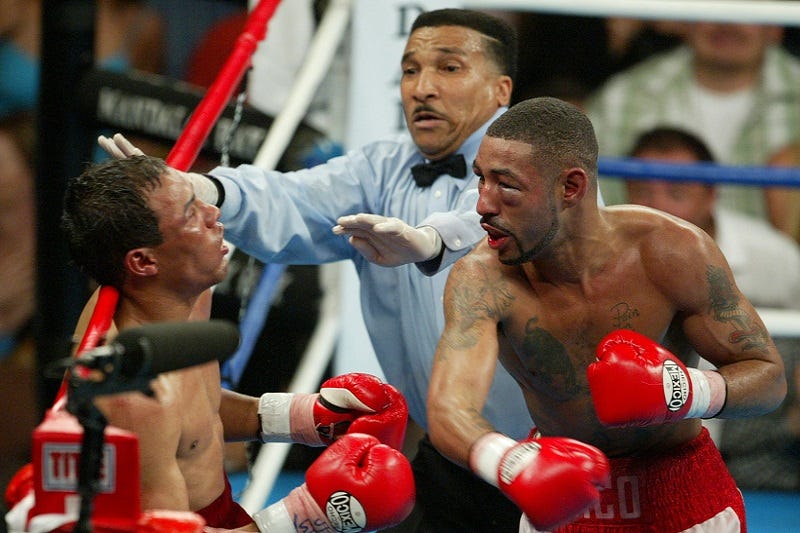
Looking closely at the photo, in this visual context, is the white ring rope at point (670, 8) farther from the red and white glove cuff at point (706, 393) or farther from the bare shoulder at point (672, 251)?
the red and white glove cuff at point (706, 393)

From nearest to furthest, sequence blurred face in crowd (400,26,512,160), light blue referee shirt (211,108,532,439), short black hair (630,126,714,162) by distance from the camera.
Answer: light blue referee shirt (211,108,532,439)
blurred face in crowd (400,26,512,160)
short black hair (630,126,714,162)

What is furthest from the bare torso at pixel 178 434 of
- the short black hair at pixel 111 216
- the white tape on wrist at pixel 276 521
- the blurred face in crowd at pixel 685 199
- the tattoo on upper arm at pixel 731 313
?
the blurred face in crowd at pixel 685 199

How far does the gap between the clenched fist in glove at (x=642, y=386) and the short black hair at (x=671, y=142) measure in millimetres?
2688

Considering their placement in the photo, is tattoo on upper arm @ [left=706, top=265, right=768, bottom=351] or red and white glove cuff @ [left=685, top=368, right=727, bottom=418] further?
tattoo on upper arm @ [left=706, top=265, right=768, bottom=351]

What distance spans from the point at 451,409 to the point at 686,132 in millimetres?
2931

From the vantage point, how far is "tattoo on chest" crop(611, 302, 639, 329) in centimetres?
207

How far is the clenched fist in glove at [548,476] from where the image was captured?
163 cm

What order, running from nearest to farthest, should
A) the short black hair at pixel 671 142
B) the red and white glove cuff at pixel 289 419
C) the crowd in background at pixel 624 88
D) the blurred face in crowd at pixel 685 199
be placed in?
the red and white glove cuff at pixel 289 419 → the crowd in background at pixel 624 88 → the blurred face in crowd at pixel 685 199 → the short black hair at pixel 671 142

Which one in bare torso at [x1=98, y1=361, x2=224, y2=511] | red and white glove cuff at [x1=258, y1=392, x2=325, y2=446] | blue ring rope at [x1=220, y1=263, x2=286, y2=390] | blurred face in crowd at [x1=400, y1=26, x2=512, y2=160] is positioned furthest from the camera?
blue ring rope at [x1=220, y1=263, x2=286, y2=390]

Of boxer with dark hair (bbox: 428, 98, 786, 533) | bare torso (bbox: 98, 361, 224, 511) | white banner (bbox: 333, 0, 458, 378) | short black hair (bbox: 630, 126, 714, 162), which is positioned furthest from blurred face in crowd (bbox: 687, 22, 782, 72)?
bare torso (bbox: 98, 361, 224, 511)

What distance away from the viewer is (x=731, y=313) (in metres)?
2.03

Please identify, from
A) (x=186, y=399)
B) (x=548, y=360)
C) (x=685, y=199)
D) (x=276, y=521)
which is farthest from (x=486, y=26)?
(x=685, y=199)

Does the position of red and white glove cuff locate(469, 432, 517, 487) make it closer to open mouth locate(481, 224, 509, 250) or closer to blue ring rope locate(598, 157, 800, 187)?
open mouth locate(481, 224, 509, 250)

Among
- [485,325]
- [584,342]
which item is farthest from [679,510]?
[485,325]
